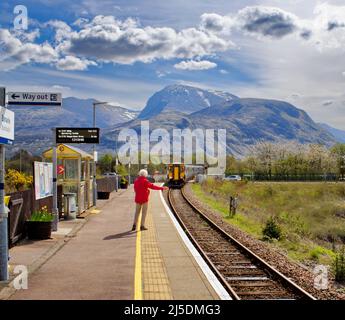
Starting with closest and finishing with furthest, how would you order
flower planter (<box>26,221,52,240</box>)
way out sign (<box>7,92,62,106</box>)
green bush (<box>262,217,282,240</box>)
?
Answer: way out sign (<box>7,92,62,106</box>)
flower planter (<box>26,221,52,240</box>)
green bush (<box>262,217,282,240</box>)

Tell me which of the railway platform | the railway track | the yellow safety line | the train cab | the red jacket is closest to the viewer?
the yellow safety line

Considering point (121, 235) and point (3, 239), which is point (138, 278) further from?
point (121, 235)

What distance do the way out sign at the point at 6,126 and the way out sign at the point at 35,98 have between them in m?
1.58

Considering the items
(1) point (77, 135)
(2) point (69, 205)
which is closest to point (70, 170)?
(2) point (69, 205)

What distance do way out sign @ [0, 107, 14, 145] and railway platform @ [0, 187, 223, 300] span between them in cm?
257

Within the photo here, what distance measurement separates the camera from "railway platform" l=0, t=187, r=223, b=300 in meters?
8.25

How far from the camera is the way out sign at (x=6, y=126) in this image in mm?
9156

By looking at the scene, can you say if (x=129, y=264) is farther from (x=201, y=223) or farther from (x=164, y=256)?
(x=201, y=223)

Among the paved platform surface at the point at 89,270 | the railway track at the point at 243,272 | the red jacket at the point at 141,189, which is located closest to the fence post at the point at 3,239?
the paved platform surface at the point at 89,270

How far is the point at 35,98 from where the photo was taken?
39.8ft

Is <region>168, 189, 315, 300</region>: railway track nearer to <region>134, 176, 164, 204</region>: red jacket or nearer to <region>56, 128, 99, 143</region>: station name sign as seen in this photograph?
<region>134, 176, 164, 204</region>: red jacket

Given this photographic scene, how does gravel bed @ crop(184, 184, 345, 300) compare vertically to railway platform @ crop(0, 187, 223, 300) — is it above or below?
below

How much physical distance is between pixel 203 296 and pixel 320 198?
189ft

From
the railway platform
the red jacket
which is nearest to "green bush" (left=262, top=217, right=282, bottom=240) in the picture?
the railway platform
